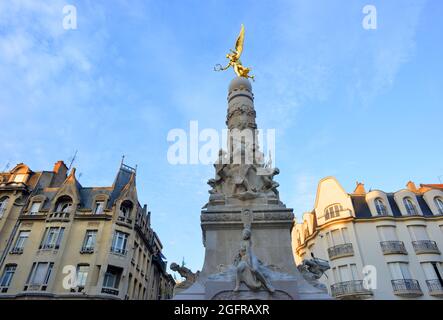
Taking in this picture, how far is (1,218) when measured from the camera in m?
26.5

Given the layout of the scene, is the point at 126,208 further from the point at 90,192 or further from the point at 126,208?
the point at 90,192

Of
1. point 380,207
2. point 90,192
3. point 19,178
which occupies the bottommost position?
point 380,207

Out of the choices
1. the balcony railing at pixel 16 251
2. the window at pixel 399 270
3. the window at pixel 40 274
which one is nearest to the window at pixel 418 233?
the window at pixel 399 270

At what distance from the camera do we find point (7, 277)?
23.8m

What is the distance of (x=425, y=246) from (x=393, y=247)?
2.70m

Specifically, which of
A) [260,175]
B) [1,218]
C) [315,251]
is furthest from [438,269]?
[1,218]

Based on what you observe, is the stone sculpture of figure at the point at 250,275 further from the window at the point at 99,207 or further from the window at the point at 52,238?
the window at the point at 99,207

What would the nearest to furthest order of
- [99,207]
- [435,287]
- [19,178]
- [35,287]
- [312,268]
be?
[312,268]
[35,287]
[435,287]
[99,207]
[19,178]

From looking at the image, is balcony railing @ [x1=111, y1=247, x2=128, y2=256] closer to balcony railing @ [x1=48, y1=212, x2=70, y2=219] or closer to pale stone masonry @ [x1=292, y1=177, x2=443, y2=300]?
balcony railing @ [x1=48, y1=212, x2=70, y2=219]

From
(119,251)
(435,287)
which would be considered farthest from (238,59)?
(435,287)

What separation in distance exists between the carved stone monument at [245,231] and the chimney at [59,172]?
26.8 m

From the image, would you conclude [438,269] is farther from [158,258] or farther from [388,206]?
[158,258]

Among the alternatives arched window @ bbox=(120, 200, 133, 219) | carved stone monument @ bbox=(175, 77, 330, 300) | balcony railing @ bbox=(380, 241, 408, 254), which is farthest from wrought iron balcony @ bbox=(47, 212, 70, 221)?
balcony railing @ bbox=(380, 241, 408, 254)
